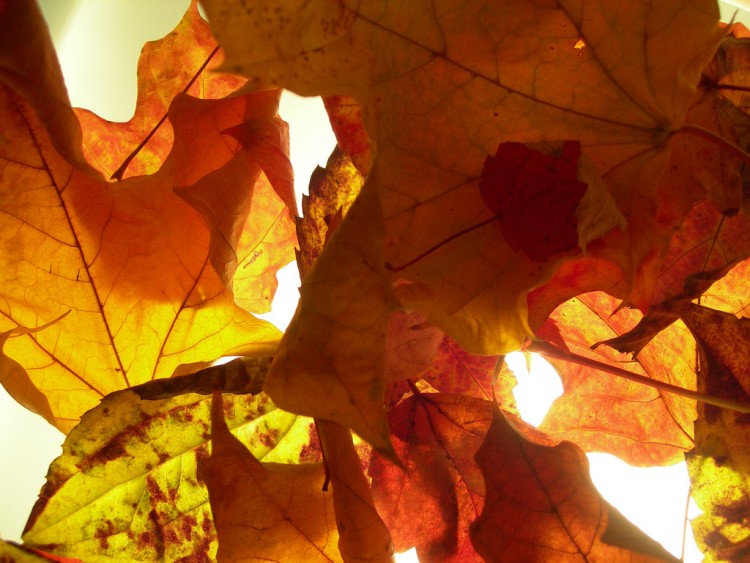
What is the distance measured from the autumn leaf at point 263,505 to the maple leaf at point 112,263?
0.19ft

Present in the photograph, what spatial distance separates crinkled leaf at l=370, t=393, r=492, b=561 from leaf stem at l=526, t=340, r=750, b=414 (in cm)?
5

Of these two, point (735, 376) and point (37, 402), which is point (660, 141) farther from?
point (37, 402)

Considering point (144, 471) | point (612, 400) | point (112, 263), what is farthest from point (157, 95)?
point (612, 400)

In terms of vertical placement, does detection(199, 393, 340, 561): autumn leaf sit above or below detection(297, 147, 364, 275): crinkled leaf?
below

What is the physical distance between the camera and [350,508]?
0.28m

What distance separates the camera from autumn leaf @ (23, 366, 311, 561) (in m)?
0.29

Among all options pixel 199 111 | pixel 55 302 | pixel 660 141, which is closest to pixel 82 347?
pixel 55 302

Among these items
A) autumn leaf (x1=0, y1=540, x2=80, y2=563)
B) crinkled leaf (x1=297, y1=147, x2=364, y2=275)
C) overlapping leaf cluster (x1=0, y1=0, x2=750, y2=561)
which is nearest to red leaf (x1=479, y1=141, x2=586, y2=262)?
overlapping leaf cluster (x1=0, y1=0, x2=750, y2=561)

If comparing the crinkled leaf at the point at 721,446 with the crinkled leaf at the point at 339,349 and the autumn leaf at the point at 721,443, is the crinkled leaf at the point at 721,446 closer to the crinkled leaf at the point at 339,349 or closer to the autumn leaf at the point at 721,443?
the autumn leaf at the point at 721,443

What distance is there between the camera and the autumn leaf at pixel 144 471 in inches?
11.6

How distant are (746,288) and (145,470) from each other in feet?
1.21

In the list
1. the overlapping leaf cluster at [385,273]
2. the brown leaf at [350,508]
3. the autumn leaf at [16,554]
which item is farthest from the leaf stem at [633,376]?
the autumn leaf at [16,554]

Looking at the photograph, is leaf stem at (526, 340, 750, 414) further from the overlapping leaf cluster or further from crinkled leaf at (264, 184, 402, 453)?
crinkled leaf at (264, 184, 402, 453)

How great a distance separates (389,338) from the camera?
30 cm
